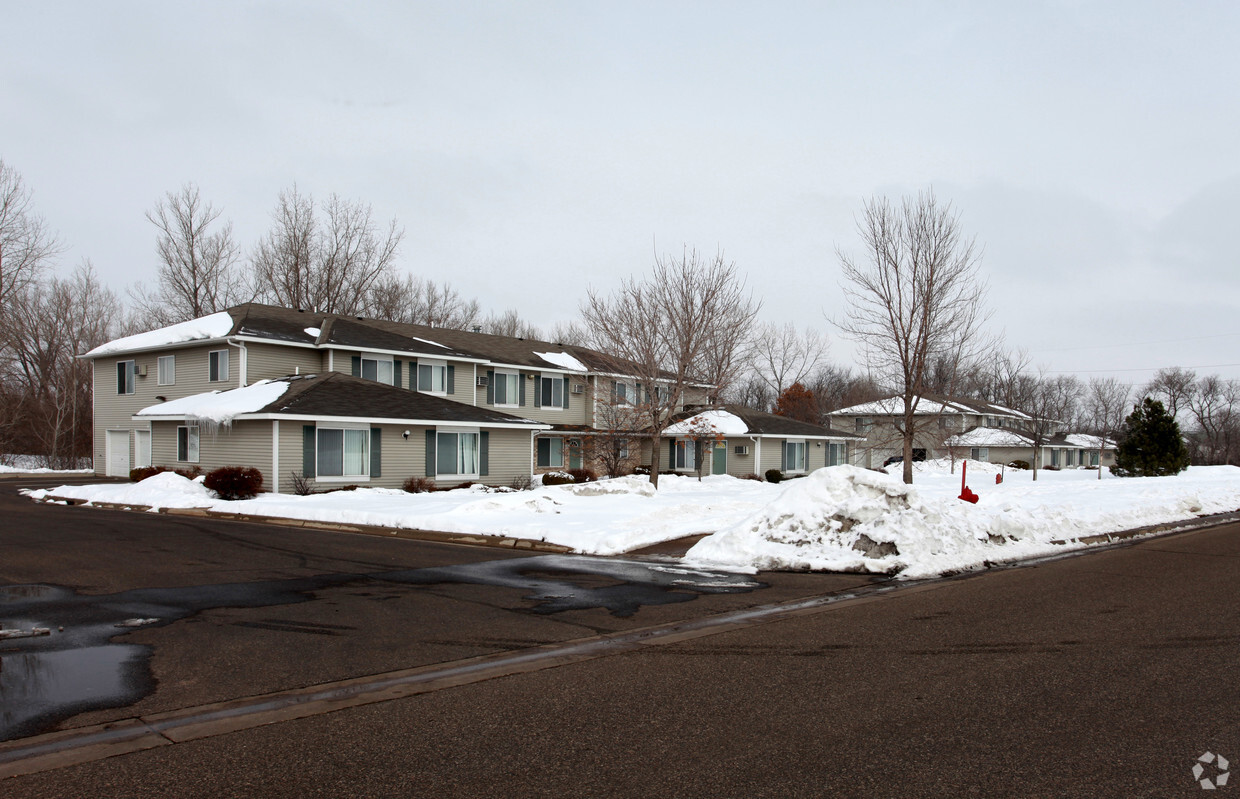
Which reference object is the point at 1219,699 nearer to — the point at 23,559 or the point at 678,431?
the point at 23,559

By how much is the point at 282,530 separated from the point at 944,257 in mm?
21701

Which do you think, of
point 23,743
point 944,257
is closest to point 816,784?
point 23,743

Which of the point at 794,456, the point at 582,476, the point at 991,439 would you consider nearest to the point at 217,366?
the point at 582,476

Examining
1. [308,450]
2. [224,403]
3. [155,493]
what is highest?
[224,403]

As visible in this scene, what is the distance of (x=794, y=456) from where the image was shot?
48.7m

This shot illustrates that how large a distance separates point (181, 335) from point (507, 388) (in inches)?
542

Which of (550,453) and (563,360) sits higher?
(563,360)

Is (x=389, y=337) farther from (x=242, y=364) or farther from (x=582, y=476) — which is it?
(x=582, y=476)

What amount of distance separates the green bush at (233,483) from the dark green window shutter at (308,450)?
2.29 m

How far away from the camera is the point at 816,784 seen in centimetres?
464

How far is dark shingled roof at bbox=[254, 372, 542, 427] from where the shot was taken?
27.8 meters

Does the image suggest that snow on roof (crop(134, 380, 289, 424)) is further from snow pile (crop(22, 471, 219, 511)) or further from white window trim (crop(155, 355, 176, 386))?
snow pile (crop(22, 471, 219, 511))

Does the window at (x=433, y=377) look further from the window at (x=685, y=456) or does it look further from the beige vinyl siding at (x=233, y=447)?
the window at (x=685, y=456)

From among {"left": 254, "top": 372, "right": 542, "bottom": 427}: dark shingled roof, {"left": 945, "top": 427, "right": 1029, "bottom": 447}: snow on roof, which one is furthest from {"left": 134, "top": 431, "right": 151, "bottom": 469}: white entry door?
{"left": 945, "top": 427, "right": 1029, "bottom": 447}: snow on roof
